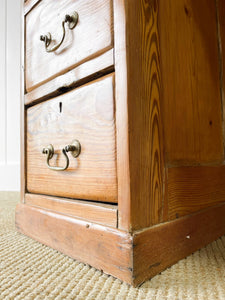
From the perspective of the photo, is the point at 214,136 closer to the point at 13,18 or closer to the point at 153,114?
the point at 153,114

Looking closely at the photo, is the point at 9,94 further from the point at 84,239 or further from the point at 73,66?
the point at 84,239

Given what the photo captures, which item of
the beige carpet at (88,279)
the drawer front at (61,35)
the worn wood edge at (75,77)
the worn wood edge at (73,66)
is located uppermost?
the drawer front at (61,35)

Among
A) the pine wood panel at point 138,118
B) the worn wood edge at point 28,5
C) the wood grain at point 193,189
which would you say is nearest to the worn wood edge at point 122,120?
the pine wood panel at point 138,118

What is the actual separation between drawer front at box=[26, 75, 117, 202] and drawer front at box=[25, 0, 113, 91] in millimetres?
62

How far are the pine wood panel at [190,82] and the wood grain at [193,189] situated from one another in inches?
A: 0.9

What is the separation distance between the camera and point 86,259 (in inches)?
Result: 16.4

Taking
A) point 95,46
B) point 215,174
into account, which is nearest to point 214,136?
point 215,174

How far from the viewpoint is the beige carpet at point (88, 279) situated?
1.06 ft

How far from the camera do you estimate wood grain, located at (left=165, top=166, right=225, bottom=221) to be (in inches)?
17.2

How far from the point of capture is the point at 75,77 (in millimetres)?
466

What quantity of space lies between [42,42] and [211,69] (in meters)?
0.42

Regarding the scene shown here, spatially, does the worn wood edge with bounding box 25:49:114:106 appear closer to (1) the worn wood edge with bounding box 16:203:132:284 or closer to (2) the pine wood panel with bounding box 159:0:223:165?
(2) the pine wood panel with bounding box 159:0:223:165

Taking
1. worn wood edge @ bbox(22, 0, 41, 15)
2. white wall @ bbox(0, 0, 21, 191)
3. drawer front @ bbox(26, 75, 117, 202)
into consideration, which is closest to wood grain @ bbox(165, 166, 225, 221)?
drawer front @ bbox(26, 75, 117, 202)

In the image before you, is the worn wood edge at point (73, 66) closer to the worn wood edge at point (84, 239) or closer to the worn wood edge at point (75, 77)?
the worn wood edge at point (75, 77)
